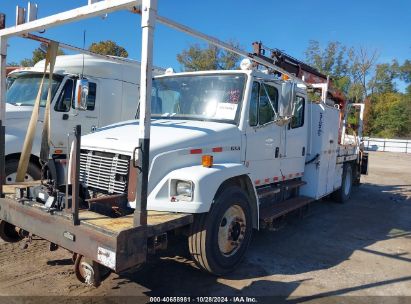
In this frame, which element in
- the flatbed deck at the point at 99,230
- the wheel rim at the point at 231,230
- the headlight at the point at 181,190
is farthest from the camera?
the wheel rim at the point at 231,230

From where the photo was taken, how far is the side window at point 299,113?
259 inches

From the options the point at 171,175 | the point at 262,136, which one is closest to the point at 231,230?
the point at 171,175

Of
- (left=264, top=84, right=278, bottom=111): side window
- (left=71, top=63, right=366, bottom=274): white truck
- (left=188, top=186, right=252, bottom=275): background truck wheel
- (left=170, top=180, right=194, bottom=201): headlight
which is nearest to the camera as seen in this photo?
(left=170, top=180, right=194, bottom=201): headlight

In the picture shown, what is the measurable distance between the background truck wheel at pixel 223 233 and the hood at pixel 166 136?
68cm

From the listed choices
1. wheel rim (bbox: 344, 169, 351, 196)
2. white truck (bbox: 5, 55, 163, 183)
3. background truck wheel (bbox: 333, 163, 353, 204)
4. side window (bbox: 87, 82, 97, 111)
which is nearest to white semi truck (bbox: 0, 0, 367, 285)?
white truck (bbox: 5, 55, 163, 183)

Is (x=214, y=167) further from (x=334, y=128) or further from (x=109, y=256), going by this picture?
(x=334, y=128)

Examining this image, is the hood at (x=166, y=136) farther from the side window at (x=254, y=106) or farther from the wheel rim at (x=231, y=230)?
the wheel rim at (x=231, y=230)

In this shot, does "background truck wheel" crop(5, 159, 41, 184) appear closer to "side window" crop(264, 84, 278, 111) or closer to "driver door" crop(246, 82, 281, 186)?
"driver door" crop(246, 82, 281, 186)

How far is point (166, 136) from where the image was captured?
4.41 metres

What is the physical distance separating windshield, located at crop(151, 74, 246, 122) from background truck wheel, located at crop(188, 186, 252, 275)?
113 cm

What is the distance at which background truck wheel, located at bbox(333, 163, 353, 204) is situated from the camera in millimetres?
9789

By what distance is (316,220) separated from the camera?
789cm

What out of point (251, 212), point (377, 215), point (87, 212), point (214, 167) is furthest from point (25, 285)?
point (377, 215)

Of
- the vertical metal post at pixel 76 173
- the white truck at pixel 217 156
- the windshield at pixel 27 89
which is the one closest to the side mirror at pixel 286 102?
the white truck at pixel 217 156
